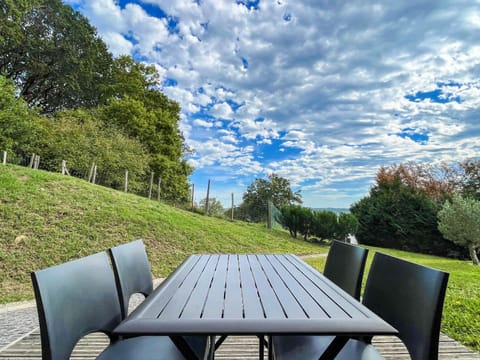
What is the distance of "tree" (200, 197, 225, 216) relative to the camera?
13.1m

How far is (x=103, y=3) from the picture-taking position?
30.3 feet

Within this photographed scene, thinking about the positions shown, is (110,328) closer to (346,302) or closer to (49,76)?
(346,302)

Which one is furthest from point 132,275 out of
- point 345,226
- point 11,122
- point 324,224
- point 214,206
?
point 214,206

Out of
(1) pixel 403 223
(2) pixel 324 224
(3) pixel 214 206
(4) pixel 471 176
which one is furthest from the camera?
(4) pixel 471 176

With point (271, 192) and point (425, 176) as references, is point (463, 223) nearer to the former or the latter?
point (425, 176)

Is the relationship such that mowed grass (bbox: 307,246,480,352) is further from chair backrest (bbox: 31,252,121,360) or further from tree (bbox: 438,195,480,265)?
tree (bbox: 438,195,480,265)

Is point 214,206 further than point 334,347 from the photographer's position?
Yes

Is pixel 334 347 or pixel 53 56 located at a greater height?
pixel 53 56

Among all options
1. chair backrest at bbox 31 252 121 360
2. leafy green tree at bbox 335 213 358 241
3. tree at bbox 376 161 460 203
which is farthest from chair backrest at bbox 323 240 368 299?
tree at bbox 376 161 460 203

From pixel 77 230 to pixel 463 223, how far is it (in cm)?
1044

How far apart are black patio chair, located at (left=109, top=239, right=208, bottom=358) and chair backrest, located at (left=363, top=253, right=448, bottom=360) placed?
0.87m

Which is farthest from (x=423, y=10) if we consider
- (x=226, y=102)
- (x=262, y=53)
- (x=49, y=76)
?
(x=49, y=76)

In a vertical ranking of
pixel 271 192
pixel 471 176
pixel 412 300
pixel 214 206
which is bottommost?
pixel 412 300

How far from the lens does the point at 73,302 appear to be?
1.03 meters
